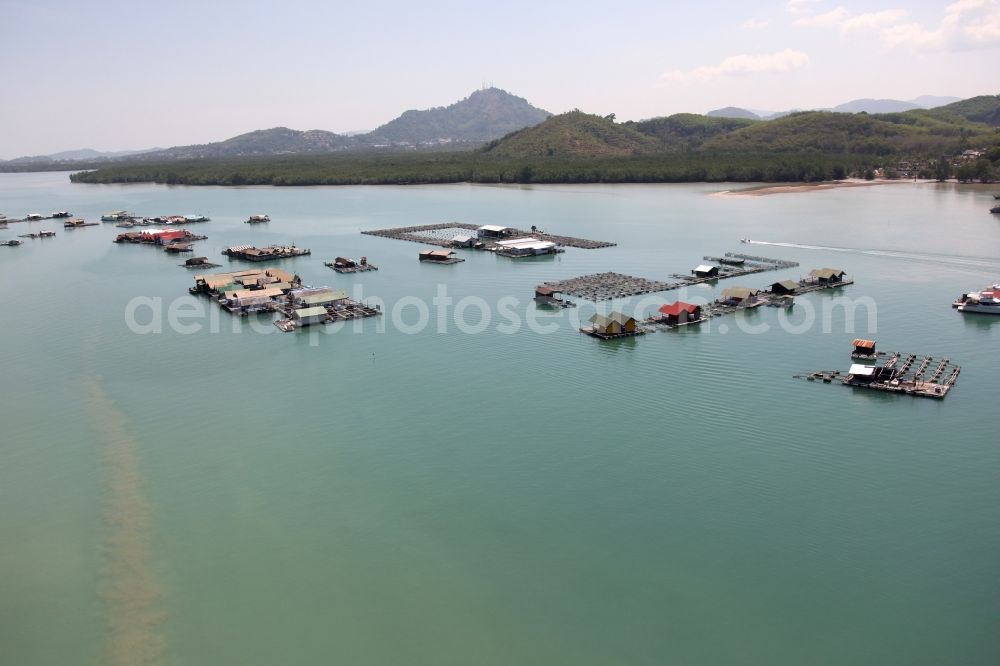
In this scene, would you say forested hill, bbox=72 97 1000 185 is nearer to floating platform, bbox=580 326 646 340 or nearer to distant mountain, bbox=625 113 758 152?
distant mountain, bbox=625 113 758 152

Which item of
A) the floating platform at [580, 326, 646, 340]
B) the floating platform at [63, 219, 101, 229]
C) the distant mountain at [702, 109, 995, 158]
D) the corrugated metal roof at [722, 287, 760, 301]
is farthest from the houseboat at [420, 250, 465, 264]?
the distant mountain at [702, 109, 995, 158]

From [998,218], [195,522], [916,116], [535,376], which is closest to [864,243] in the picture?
[998,218]

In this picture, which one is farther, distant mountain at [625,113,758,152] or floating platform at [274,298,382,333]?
distant mountain at [625,113,758,152]

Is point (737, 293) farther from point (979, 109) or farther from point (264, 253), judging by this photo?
point (979, 109)

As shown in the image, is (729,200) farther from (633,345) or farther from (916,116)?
(916,116)

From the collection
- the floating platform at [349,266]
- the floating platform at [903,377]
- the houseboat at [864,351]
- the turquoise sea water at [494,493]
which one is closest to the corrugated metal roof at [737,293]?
the turquoise sea water at [494,493]

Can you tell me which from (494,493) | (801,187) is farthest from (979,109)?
(494,493)
